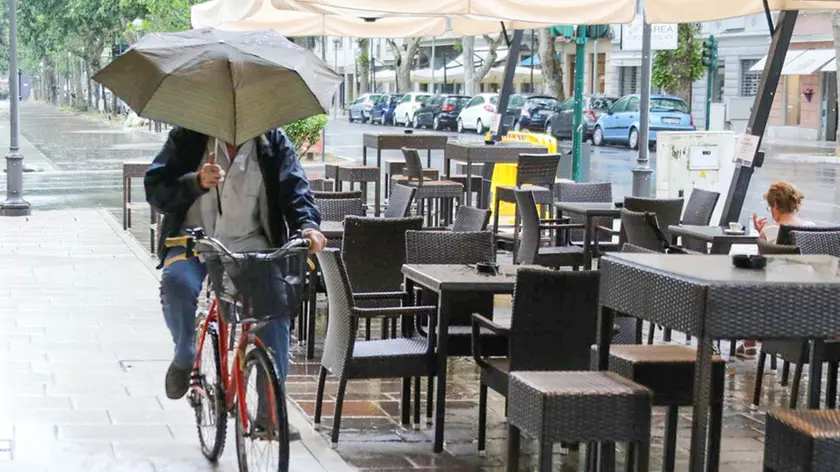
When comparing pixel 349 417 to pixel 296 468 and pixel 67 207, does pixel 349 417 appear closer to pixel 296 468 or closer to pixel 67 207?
pixel 296 468

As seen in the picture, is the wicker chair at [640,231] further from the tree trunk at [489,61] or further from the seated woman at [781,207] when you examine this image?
the tree trunk at [489,61]

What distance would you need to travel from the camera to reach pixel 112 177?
26375mm

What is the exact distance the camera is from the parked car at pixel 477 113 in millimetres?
48656

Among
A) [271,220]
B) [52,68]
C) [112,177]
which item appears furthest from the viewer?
[52,68]

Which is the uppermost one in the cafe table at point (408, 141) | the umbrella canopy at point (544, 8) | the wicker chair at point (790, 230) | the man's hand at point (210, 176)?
the umbrella canopy at point (544, 8)

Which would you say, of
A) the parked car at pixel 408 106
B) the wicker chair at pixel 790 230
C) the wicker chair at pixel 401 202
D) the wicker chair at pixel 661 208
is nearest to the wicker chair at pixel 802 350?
the wicker chair at pixel 790 230

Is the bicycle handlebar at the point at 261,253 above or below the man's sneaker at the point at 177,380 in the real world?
above

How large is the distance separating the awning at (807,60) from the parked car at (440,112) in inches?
457

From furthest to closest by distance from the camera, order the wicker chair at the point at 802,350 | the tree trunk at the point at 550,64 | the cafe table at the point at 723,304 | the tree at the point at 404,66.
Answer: the tree at the point at 404,66 → the tree trunk at the point at 550,64 → the wicker chair at the point at 802,350 → the cafe table at the point at 723,304

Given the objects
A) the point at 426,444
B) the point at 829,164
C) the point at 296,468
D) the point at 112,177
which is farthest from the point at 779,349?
the point at 829,164

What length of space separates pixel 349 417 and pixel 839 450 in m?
3.28

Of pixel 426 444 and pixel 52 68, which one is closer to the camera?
pixel 426 444

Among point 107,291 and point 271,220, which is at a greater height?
point 271,220

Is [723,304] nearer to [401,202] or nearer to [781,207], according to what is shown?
[781,207]
